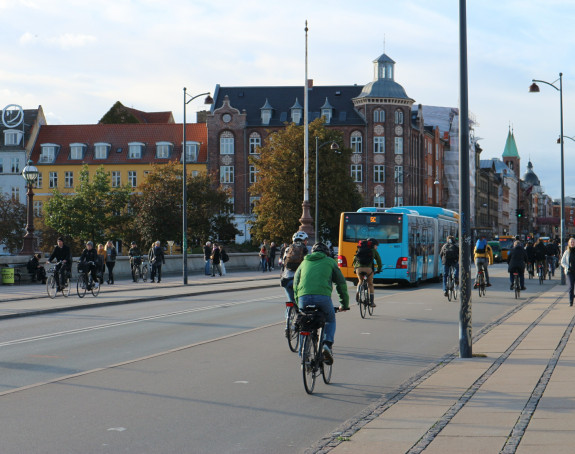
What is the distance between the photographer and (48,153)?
3733 inches

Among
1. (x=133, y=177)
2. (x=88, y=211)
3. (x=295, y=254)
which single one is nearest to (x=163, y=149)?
(x=133, y=177)

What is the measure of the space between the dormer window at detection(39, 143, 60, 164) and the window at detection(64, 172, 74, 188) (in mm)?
2117

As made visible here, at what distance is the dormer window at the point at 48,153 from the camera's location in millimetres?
94562

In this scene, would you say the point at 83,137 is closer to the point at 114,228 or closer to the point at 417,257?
the point at 114,228

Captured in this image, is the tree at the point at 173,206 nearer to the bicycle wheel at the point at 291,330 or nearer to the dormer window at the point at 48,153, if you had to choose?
the dormer window at the point at 48,153

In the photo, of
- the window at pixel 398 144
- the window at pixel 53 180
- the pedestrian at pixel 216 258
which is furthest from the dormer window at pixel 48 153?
the pedestrian at pixel 216 258

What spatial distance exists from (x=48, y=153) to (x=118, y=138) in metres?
7.48

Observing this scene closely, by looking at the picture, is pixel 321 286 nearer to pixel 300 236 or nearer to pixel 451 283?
pixel 300 236

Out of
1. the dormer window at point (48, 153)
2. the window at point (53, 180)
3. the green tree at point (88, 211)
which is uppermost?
the dormer window at point (48, 153)

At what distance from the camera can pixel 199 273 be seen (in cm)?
5006

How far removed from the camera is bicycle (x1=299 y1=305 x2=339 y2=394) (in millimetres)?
9234

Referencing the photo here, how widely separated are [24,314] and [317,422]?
13906mm

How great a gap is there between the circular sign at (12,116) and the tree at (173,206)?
2997cm

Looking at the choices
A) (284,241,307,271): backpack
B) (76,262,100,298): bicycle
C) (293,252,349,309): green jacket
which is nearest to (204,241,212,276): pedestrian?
(76,262,100,298): bicycle
